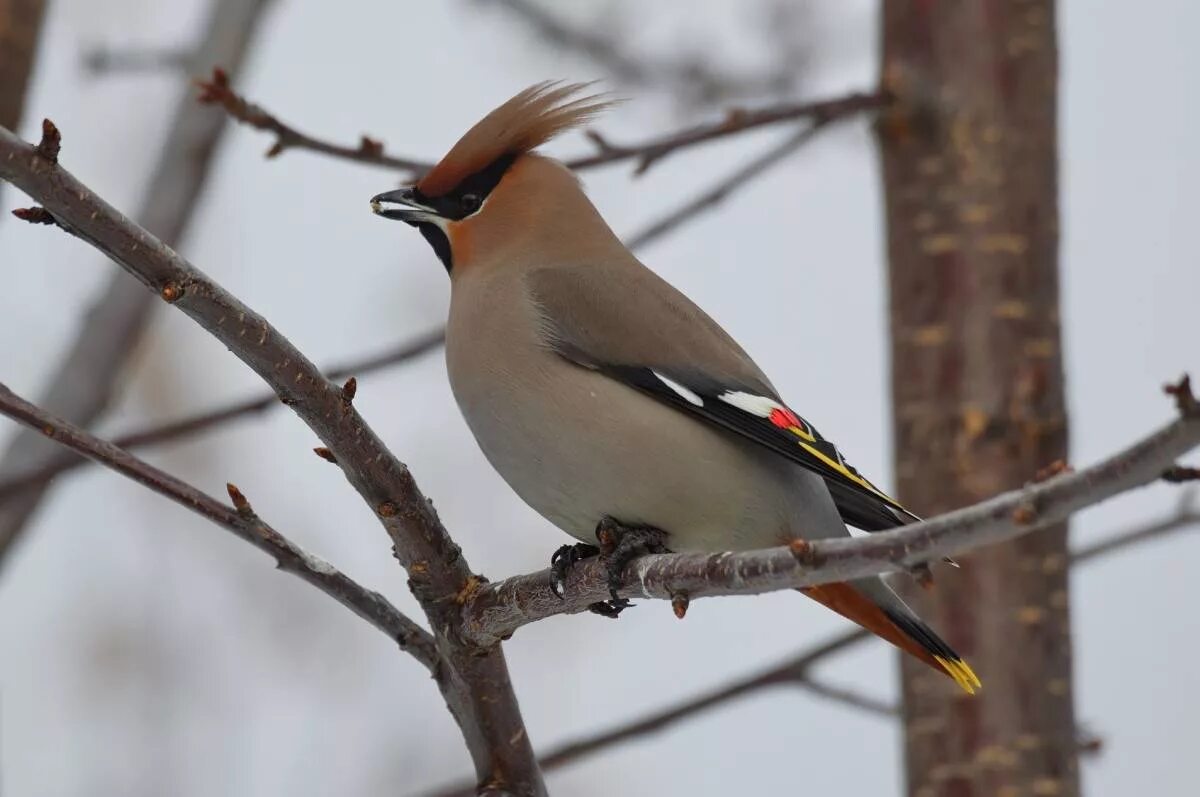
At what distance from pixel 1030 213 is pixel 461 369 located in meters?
1.61

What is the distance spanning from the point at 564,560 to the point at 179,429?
1155 mm

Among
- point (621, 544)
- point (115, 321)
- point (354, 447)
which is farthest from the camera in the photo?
point (115, 321)

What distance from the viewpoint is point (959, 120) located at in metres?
4.43

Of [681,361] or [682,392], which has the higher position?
[681,361]

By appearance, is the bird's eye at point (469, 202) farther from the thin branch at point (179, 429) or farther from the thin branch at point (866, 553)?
the thin branch at point (866, 553)

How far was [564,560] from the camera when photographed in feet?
10.7

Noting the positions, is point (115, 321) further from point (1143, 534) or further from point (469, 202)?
point (1143, 534)

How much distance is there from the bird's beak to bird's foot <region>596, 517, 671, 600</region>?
1.15 meters

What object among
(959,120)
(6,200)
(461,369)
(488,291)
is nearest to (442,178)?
(488,291)

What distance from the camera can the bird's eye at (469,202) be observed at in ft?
14.2

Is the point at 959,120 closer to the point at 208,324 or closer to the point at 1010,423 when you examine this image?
the point at 1010,423

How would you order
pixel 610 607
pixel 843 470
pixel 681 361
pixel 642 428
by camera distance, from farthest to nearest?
pixel 681 361 < pixel 642 428 < pixel 843 470 < pixel 610 607

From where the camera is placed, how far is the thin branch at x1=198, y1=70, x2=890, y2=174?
3.99 metres

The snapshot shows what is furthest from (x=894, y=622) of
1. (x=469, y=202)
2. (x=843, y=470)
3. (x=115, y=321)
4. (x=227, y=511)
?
(x=115, y=321)
